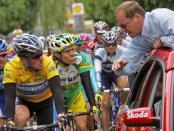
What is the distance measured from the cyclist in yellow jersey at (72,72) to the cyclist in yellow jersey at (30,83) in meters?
0.61

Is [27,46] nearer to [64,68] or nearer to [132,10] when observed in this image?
[132,10]

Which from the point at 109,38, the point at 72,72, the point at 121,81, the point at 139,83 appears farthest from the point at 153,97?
the point at 121,81

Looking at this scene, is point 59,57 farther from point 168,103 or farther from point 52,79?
point 168,103

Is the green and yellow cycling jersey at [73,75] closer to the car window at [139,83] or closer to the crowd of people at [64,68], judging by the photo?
the crowd of people at [64,68]

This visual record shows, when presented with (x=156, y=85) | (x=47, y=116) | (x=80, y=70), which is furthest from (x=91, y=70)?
(x=156, y=85)

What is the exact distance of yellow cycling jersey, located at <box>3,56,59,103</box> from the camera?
7445 millimetres

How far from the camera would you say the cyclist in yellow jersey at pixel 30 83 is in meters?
7.16

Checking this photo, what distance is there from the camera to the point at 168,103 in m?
4.75

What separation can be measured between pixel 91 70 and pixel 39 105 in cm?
128

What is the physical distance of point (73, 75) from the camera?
923 cm

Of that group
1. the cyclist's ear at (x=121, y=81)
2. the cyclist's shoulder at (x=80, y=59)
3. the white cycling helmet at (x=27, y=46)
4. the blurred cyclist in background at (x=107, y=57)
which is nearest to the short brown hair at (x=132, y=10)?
the white cycling helmet at (x=27, y=46)

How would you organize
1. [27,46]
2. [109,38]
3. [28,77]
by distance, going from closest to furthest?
[27,46], [28,77], [109,38]

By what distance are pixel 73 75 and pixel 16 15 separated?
46565 millimetres

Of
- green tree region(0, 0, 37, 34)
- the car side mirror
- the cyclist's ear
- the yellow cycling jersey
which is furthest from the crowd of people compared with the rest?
green tree region(0, 0, 37, 34)
